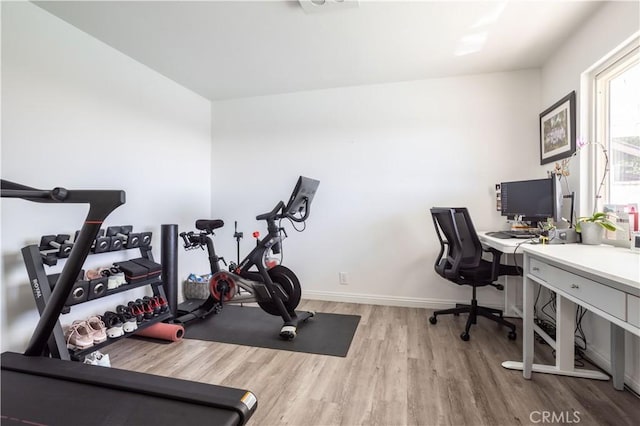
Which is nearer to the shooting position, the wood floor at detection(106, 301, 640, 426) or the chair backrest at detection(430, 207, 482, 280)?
the wood floor at detection(106, 301, 640, 426)

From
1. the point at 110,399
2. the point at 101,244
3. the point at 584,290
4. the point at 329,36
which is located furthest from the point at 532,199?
the point at 101,244

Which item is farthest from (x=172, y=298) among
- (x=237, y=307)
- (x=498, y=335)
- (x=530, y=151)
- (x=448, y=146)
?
(x=530, y=151)

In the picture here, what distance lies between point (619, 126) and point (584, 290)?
1.45 meters

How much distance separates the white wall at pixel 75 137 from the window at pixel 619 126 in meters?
3.81

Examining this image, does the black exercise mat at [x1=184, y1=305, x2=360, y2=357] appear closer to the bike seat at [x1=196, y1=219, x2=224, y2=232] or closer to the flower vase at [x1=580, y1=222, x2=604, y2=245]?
the bike seat at [x1=196, y1=219, x2=224, y2=232]

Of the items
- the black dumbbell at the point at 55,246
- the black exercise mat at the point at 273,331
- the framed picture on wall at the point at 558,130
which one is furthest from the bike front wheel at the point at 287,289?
the framed picture on wall at the point at 558,130

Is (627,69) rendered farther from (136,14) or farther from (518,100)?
(136,14)

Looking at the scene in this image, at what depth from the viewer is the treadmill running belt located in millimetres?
970

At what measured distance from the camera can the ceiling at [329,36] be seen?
2086mm

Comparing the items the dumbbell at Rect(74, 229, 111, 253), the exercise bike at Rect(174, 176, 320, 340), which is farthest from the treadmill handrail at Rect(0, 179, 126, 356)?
the exercise bike at Rect(174, 176, 320, 340)

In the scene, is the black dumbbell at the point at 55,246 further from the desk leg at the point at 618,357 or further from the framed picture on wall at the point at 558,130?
the framed picture on wall at the point at 558,130

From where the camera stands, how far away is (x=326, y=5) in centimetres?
204

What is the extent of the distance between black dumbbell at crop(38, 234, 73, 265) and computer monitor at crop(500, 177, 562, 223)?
3499mm

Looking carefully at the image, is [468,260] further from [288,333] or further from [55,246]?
[55,246]
